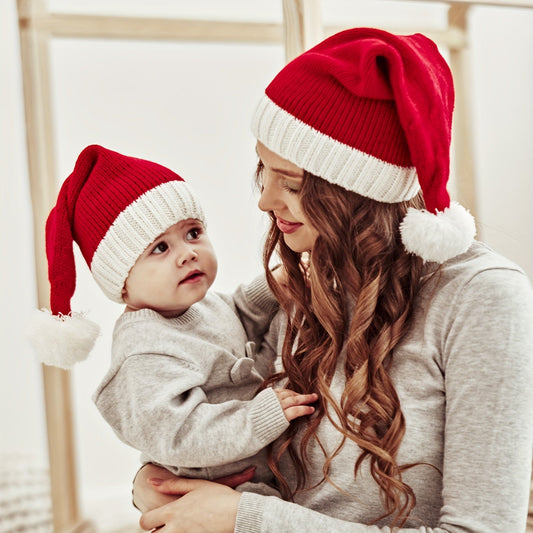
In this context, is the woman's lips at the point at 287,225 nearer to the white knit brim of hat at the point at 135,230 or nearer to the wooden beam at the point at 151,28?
the white knit brim of hat at the point at 135,230

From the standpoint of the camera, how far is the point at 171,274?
1.28 metres

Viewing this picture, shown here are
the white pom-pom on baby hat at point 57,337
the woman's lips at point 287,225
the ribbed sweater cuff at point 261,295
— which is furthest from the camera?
the ribbed sweater cuff at point 261,295

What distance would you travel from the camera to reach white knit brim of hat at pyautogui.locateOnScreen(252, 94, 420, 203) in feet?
3.67

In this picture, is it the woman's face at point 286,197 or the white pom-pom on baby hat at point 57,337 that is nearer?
the woman's face at point 286,197

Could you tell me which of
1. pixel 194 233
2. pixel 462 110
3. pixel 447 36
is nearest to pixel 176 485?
pixel 194 233

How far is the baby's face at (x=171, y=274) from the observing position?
1278mm

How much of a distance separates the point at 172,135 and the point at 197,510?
1285 millimetres

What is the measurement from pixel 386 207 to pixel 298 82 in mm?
284

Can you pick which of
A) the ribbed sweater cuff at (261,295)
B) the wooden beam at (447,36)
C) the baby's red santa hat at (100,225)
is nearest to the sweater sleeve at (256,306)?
the ribbed sweater cuff at (261,295)

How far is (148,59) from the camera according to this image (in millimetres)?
2021

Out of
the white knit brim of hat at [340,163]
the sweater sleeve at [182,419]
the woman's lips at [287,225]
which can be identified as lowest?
the sweater sleeve at [182,419]

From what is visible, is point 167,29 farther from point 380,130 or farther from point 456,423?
point 456,423

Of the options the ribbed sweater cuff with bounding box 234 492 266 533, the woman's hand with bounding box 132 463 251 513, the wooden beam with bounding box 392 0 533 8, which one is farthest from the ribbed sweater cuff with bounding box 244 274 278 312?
the wooden beam with bounding box 392 0 533 8

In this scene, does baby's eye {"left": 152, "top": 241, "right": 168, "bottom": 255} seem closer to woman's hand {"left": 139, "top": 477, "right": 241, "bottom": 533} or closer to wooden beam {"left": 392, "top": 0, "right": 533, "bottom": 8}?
woman's hand {"left": 139, "top": 477, "right": 241, "bottom": 533}
